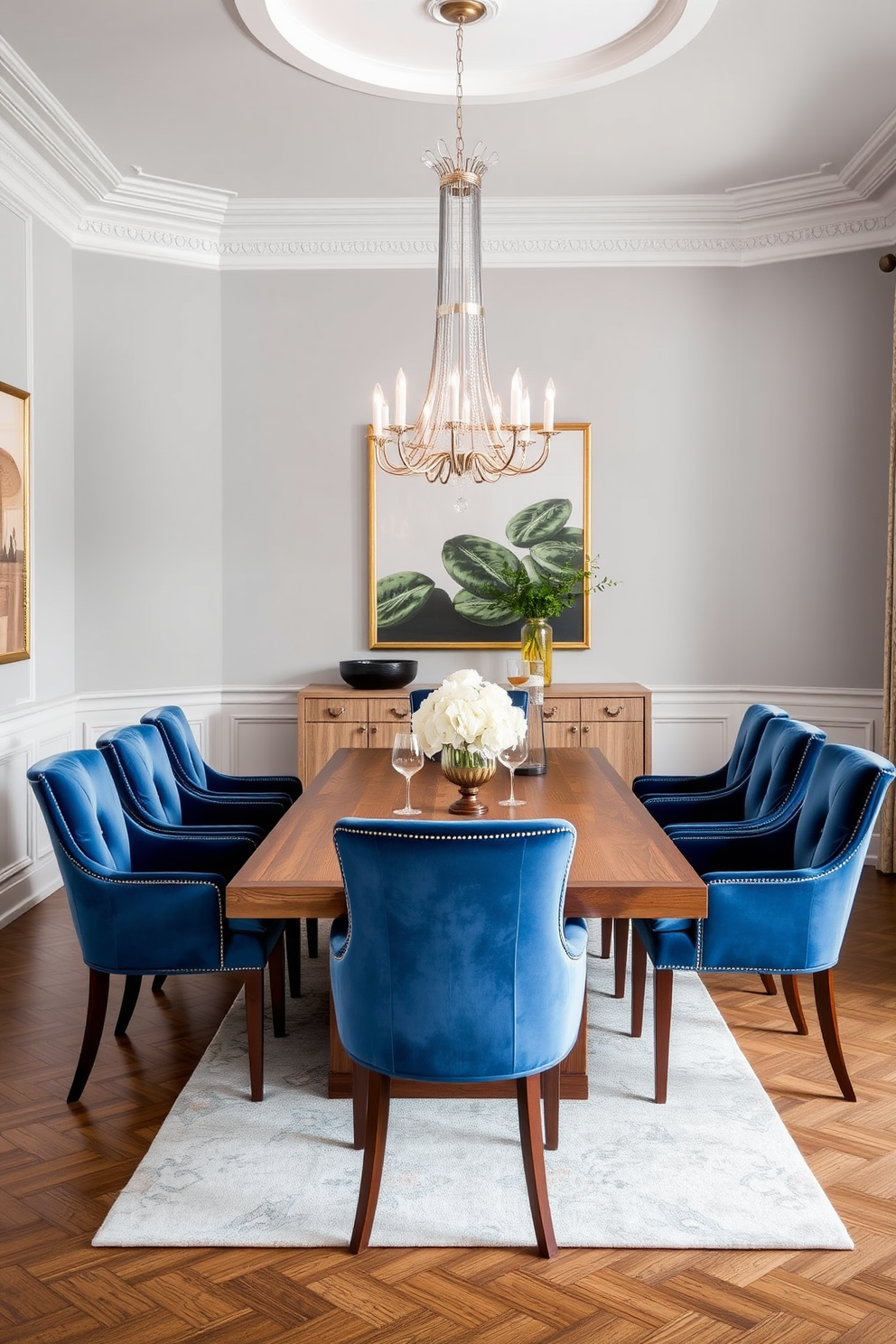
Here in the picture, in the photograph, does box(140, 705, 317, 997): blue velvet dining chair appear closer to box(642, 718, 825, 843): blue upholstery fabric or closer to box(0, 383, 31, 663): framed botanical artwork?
box(0, 383, 31, 663): framed botanical artwork

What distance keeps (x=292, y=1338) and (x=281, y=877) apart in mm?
887

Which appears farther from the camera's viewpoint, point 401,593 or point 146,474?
point 401,593

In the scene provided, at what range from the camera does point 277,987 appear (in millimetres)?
3434

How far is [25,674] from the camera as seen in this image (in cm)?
497

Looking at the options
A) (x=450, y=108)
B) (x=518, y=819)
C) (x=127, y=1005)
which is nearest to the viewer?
(x=518, y=819)

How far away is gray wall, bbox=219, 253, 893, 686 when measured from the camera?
588 centimetres

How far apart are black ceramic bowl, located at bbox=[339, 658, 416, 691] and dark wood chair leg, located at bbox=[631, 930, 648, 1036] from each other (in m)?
2.48

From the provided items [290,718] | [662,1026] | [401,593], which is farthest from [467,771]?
[290,718]

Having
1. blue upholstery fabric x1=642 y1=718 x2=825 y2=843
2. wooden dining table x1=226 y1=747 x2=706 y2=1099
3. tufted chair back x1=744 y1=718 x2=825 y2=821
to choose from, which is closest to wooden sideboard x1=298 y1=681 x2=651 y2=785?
wooden dining table x1=226 y1=747 x2=706 y2=1099

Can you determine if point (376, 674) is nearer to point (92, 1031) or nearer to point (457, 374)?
point (457, 374)

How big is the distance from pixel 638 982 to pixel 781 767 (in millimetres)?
820

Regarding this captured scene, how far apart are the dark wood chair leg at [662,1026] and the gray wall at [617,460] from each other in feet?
10.2

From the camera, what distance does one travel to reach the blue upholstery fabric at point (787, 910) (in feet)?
9.78

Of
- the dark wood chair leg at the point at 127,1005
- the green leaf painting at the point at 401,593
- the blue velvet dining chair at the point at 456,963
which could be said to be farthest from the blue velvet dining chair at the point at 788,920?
the green leaf painting at the point at 401,593
